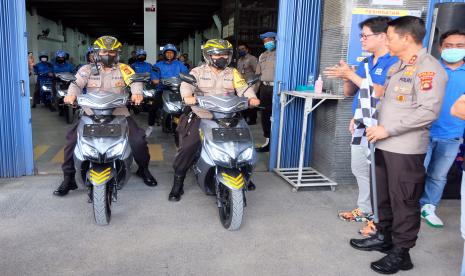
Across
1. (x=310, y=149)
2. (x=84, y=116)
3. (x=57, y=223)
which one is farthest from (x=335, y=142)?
(x=57, y=223)

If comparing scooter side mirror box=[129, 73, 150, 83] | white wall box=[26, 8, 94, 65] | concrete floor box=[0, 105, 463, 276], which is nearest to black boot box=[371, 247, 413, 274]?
concrete floor box=[0, 105, 463, 276]

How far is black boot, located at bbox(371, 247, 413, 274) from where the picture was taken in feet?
8.54

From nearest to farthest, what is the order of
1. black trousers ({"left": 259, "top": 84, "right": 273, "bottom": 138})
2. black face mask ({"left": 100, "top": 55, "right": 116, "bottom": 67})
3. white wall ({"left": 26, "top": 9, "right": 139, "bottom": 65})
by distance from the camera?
black face mask ({"left": 100, "top": 55, "right": 116, "bottom": 67}) → black trousers ({"left": 259, "top": 84, "right": 273, "bottom": 138}) → white wall ({"left": 26, "top": 9, "right": 139, "bottom": 65})

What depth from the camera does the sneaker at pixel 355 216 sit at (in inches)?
134

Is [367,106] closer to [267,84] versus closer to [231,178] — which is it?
[231,178]

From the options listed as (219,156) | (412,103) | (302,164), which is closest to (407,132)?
(412,103)

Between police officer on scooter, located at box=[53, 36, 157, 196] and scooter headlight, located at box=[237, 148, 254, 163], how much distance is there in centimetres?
100

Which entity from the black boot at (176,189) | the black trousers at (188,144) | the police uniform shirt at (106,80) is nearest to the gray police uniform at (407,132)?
the black trousers at (188,144)

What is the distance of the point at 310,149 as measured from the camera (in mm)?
4742

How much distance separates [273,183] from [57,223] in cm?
→ 215

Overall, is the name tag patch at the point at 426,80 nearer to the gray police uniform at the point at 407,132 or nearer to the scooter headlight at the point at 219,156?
the gray police uniform at the point at 407,132

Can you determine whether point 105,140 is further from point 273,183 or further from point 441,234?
point 441,234

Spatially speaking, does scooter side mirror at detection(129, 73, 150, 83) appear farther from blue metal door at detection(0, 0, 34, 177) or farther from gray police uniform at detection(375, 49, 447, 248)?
gray police uniform at detection(375, 49, 447, 248)

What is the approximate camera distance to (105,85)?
355 cm
